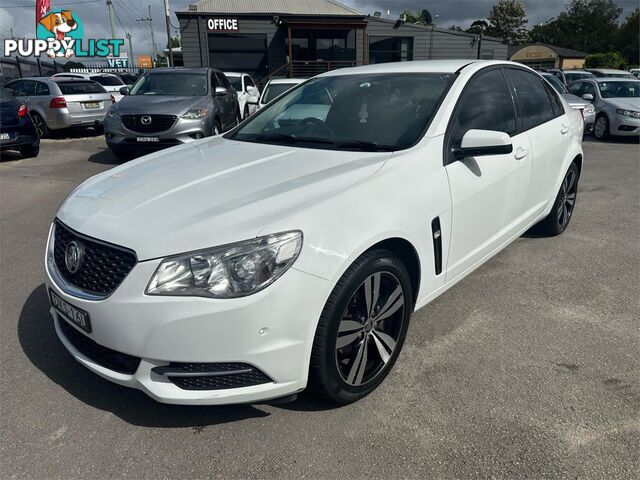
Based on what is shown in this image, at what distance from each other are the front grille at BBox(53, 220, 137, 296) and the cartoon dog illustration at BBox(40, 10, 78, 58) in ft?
116

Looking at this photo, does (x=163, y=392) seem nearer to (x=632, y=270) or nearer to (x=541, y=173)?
(x=541, y=173)

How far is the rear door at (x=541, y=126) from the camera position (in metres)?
3.87

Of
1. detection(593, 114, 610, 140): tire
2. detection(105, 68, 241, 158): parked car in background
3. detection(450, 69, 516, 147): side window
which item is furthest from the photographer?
detection(593, 114, 610, 140): tire

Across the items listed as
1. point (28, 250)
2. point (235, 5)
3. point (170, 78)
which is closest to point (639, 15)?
point (235, 5)

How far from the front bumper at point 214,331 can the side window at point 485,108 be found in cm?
155

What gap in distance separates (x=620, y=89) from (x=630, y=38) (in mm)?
63786

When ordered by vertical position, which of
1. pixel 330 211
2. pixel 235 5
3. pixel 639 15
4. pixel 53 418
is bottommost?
pixel 53 418

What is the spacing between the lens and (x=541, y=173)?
13.1 ft

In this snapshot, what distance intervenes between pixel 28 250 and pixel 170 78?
6.12m

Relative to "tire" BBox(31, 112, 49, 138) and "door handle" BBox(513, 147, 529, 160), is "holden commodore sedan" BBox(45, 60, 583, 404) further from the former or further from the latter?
"tire" BBox(31, 112, 49, 138)

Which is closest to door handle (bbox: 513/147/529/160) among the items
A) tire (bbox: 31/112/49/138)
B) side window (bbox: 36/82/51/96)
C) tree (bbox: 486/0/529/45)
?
side window (bbox: 36/82/51/96)

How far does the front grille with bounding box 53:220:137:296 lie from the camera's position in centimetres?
209

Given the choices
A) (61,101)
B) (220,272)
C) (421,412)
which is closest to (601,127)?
(421,412)

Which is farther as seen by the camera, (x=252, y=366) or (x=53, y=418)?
(x=53, y=418)
